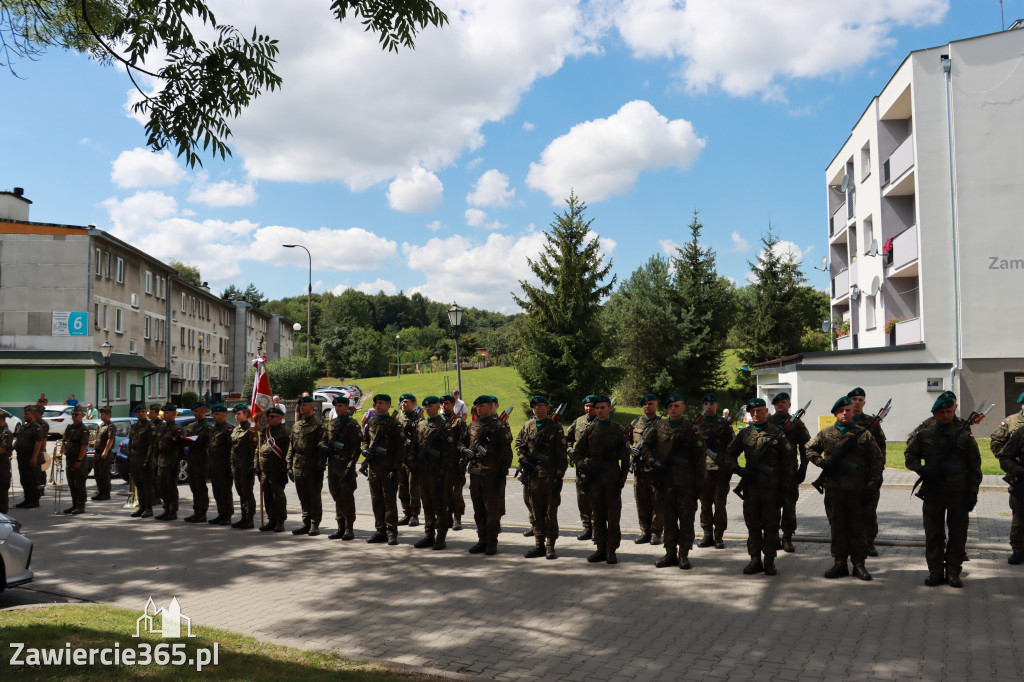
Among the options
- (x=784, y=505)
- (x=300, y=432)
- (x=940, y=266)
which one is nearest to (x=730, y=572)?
(x=784, y=505)

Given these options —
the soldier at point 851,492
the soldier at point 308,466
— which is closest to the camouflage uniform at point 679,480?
the soldier at point 851,492

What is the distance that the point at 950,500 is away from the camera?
302 inches

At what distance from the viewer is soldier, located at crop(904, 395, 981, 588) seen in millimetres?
7621

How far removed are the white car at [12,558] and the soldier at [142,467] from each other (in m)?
5.53

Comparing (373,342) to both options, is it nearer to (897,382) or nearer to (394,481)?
(897,382)

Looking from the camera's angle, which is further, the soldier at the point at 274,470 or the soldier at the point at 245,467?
the soldier at the point at 245,467

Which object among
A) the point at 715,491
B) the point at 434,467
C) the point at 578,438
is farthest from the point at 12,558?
the point at 715,491

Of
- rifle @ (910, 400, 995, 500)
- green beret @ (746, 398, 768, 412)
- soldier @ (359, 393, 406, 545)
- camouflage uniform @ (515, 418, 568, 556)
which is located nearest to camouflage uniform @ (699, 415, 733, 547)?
green beret @ (746, 398, 768, 412)

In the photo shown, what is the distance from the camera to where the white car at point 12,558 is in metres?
7.53

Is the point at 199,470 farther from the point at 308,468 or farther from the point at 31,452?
the point at 31,452

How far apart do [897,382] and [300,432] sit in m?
20.4

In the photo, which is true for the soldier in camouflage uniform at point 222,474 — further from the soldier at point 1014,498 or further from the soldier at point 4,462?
the soldier at point 1014,498

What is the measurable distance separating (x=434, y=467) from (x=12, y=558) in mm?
4999

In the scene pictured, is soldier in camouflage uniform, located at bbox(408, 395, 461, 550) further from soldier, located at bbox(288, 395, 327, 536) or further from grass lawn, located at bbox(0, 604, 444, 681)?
grass lawn, located at bbox(0, 604, 444, 681)
